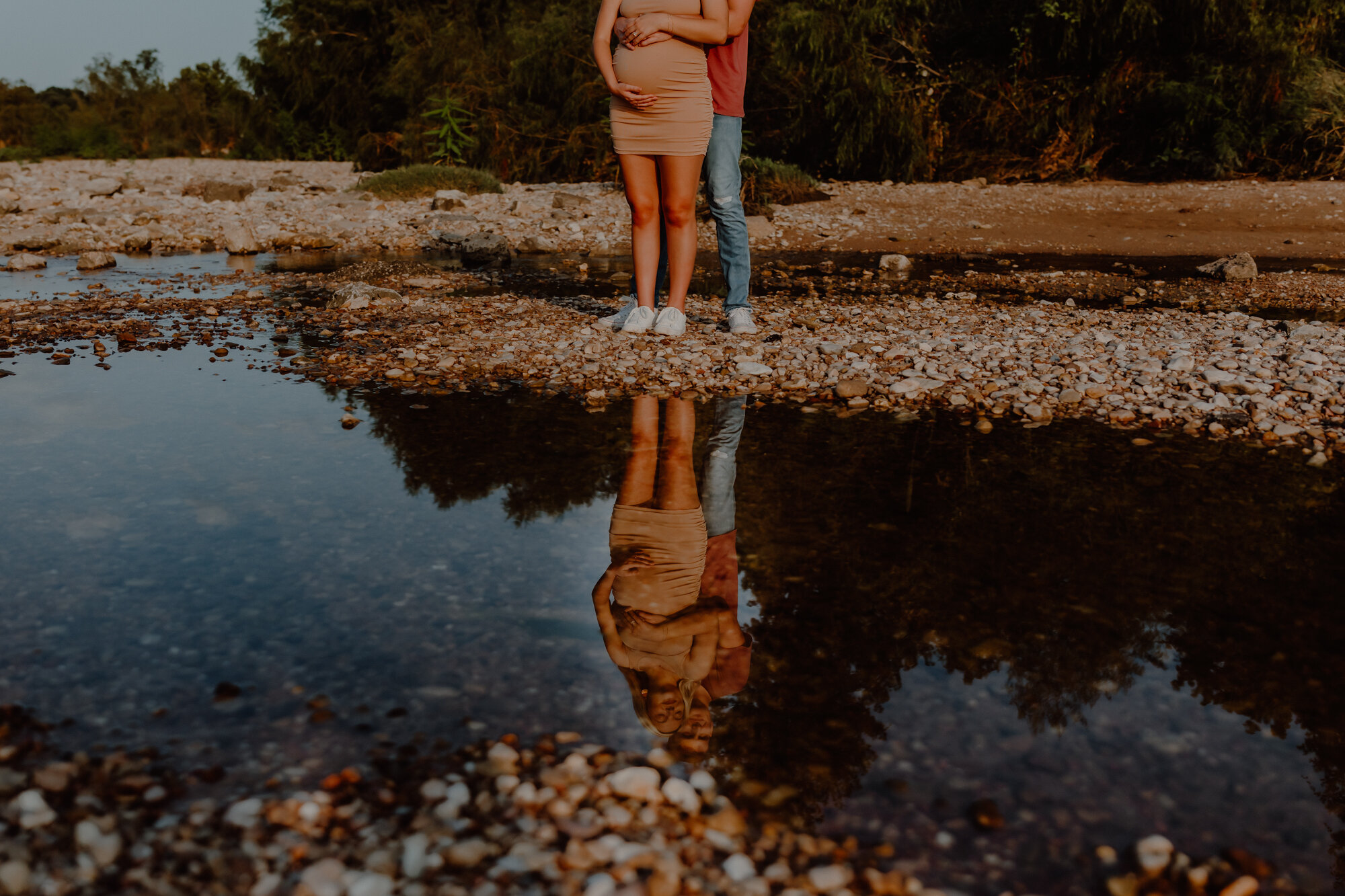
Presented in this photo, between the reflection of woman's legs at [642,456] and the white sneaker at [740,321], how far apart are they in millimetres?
1133

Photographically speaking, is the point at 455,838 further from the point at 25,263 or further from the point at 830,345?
the point at 25,263

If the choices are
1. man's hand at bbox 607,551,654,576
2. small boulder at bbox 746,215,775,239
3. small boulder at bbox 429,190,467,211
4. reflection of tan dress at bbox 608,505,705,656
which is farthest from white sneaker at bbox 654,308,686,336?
small boulder at bbox 429,190,467,211

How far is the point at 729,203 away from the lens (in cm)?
517

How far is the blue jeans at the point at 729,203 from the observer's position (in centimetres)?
509

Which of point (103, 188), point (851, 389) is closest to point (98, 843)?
point (851, 389)

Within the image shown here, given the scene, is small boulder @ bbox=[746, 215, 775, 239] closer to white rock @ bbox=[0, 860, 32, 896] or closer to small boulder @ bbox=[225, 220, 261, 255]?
small boulder @ bbox=[225, 220, 261, 255]

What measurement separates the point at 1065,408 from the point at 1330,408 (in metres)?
0.97

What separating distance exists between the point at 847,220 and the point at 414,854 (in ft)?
34.2

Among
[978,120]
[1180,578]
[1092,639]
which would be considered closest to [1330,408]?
[1180,578]

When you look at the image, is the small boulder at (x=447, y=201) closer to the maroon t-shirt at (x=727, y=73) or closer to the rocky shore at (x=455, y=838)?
the maroon t-shirt at (x=727, y=73)

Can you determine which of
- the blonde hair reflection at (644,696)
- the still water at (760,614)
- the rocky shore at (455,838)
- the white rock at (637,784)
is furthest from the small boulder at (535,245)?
the white rock at (637,784)

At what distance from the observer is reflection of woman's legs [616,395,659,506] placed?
124 inches

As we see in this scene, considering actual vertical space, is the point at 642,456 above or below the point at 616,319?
below

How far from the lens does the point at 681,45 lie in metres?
4.74
